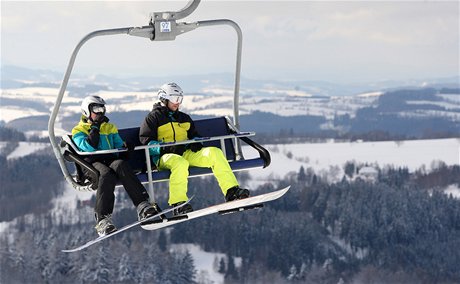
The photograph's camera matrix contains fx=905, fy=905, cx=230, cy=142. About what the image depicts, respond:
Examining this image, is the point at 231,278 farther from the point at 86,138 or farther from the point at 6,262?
the point at 86,138

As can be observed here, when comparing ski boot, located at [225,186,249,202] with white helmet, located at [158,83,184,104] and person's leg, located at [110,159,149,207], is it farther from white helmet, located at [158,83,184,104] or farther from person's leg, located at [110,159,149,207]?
white helmet, located at [158,83,184,104]

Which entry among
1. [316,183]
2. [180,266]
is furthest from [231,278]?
[316,183]

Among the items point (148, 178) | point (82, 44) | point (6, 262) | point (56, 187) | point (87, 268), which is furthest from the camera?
point (56, 187)

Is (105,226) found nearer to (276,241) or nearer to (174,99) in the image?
(174,99)

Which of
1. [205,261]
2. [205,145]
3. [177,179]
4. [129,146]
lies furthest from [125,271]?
[129,146]

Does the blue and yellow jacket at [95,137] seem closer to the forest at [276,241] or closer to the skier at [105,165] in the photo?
the skier at [105,165]

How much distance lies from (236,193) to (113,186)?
4.61 ft

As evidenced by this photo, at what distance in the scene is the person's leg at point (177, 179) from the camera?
1016cm

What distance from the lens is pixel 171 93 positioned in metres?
10.5

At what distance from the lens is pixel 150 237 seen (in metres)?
157

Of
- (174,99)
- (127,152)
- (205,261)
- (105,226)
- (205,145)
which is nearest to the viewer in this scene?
(105,226)

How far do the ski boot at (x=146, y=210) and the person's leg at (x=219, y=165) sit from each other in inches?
34.9

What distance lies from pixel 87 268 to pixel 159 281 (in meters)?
11.6

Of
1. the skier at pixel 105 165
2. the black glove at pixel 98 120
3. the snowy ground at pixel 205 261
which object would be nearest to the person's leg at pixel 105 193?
the skier at pixel 105 165
